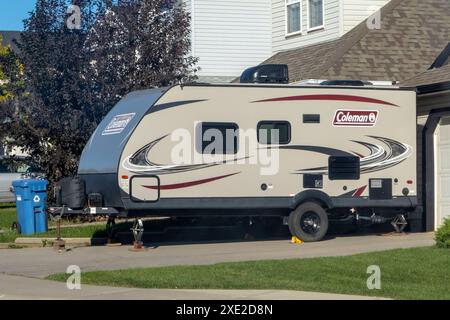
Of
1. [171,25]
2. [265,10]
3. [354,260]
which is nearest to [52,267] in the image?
[354,260]

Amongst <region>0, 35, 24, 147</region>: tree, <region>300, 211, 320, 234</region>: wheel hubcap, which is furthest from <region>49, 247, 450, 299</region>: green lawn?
<region>0, 35, 24, 147</region>: tree

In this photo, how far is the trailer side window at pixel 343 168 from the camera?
18.5 meters

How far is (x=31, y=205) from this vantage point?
68.0 feet

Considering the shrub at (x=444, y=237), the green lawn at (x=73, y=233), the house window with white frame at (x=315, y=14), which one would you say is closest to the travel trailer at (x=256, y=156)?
the green lawn at (x=73, y=233)

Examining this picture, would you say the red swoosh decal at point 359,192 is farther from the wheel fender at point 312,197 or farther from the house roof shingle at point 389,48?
the house roof shingle at point 389,48

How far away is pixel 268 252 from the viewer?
55.7ft

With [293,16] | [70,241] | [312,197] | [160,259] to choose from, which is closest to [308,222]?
[312,197]

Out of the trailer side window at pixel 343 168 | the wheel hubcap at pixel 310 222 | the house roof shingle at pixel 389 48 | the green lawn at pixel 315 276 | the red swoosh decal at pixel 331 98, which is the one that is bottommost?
the green lawn at pixel 315 276

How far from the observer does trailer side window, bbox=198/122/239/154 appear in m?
17.7

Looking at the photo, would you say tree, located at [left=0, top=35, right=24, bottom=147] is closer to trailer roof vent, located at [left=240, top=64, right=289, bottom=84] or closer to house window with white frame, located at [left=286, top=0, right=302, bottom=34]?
trailer roof vent, located at [left=240, top=64, right=289, bottom=84]

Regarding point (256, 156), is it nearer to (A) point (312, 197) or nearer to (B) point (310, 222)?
(A) point (312, 197)

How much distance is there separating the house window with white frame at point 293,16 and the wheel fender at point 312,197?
1027 cm

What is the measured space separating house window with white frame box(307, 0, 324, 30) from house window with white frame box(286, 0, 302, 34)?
1.25 feet
